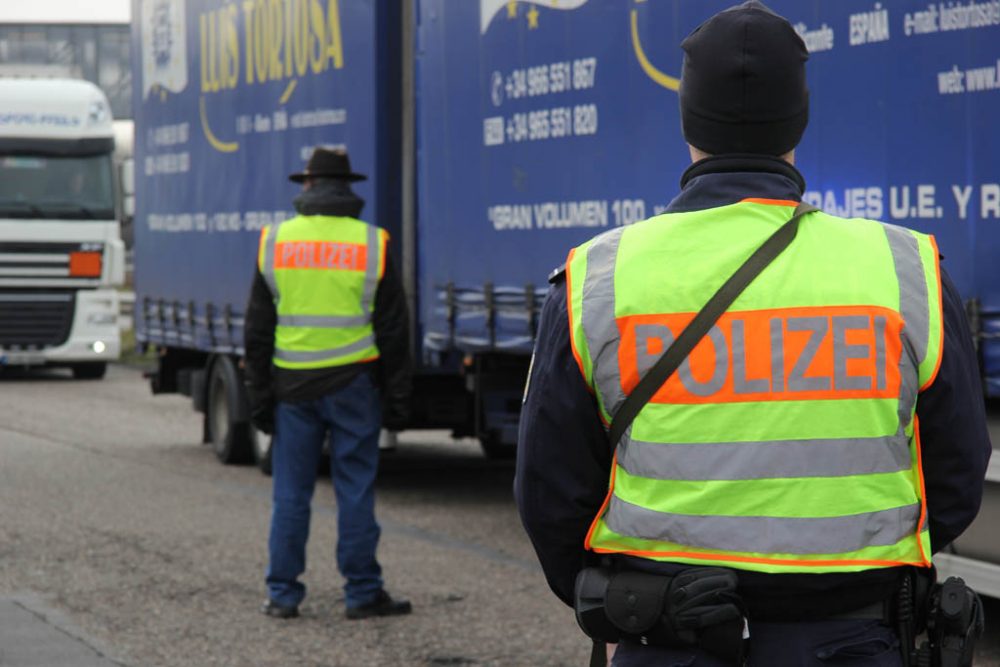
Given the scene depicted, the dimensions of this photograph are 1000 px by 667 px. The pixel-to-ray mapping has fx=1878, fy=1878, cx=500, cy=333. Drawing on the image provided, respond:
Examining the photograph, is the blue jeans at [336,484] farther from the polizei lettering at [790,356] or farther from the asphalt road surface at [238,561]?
the polizei lettering at [790,356]

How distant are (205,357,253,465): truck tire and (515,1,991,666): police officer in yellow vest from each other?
10458 millimetres

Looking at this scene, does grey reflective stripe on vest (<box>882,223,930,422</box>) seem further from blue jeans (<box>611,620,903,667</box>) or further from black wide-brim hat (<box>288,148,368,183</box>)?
black wide-brim hat (<box>288,148,368,183</box>)

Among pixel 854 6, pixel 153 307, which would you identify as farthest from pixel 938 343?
pixel 153 307

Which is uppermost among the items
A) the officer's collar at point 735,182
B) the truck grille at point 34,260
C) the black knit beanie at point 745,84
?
the black knit beanie at point 745,84

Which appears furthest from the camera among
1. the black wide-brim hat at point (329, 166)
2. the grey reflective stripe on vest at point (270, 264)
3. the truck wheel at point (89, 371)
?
the truck wheel at point (89, 371)

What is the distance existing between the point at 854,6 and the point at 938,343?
14.8 feet

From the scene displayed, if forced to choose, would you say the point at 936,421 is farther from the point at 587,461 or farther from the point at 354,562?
the point at 354,562

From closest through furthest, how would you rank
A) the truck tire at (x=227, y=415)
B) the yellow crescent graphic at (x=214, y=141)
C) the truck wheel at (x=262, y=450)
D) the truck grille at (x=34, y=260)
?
the truck wheel at (x=262, y=450), the truck tire at (x=227, y=415), the yellow crescent graphic at (x=214, y=141), the truck grille at (x=34, y=260)

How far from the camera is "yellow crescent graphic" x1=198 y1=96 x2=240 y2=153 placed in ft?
44.9

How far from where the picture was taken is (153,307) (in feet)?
51.2

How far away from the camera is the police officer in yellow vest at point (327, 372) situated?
7.61 m

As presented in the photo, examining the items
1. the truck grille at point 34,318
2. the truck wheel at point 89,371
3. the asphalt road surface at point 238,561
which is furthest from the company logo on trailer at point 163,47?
the truck wheel at point 89,371

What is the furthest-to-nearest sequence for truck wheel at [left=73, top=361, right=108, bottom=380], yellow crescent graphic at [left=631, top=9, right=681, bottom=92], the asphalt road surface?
truck wheel at [left=73, top=361, right=108, bottom=380] < yellow crescent graphic at [left=631, top=9, right=681, bottom=92] < the asphalt road surface

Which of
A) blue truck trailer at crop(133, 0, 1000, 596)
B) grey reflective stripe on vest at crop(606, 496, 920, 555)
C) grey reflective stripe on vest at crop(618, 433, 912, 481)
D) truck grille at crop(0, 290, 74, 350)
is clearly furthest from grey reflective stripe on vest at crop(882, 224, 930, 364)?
truck grille at crop(0, 290, 74, 350)
